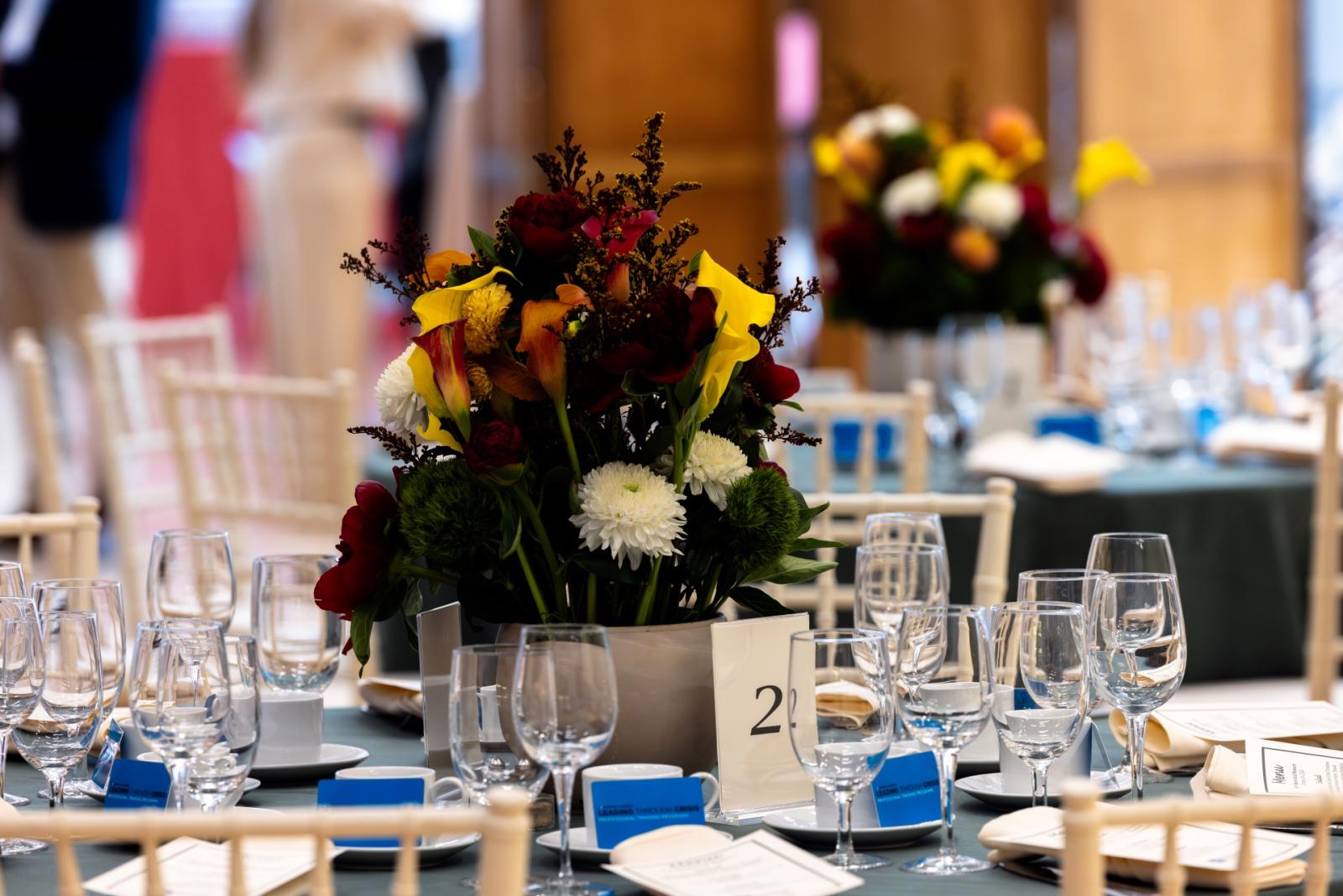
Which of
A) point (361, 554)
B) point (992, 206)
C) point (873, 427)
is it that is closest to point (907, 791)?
point (361, 554)

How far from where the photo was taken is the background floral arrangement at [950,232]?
3.56 metres

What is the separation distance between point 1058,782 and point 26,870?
0.78 metres

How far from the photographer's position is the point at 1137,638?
141 cm

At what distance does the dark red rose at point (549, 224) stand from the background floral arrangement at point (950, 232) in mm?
2224

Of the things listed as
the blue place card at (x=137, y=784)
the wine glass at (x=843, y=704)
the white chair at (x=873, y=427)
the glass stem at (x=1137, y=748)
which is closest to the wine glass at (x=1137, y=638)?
the glass stem at (x=1137, y=748)

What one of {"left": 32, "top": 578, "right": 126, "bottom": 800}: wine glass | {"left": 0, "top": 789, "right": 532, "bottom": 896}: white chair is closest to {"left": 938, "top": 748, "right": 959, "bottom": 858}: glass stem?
{"left": 0, "top": 789, "right": 532, "bottom": 896}: white chair

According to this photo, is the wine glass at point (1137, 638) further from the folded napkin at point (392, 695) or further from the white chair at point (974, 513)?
the folded napkin at point (392, 695)

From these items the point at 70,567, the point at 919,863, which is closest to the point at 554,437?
the point at 919,863

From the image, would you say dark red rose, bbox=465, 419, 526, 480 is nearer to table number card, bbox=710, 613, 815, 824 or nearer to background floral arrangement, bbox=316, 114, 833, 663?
background floral arrangement, bbox=316, 114, 833, 663

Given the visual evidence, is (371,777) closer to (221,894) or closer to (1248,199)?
(221,894)

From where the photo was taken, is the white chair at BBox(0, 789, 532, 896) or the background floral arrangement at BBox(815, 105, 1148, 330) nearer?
the white chair at BBox(0, 789, 532, 896)

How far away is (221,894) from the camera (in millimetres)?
1175

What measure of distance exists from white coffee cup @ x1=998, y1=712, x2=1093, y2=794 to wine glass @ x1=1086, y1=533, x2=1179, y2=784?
0.23ft

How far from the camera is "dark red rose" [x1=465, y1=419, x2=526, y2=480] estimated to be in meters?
1.35
